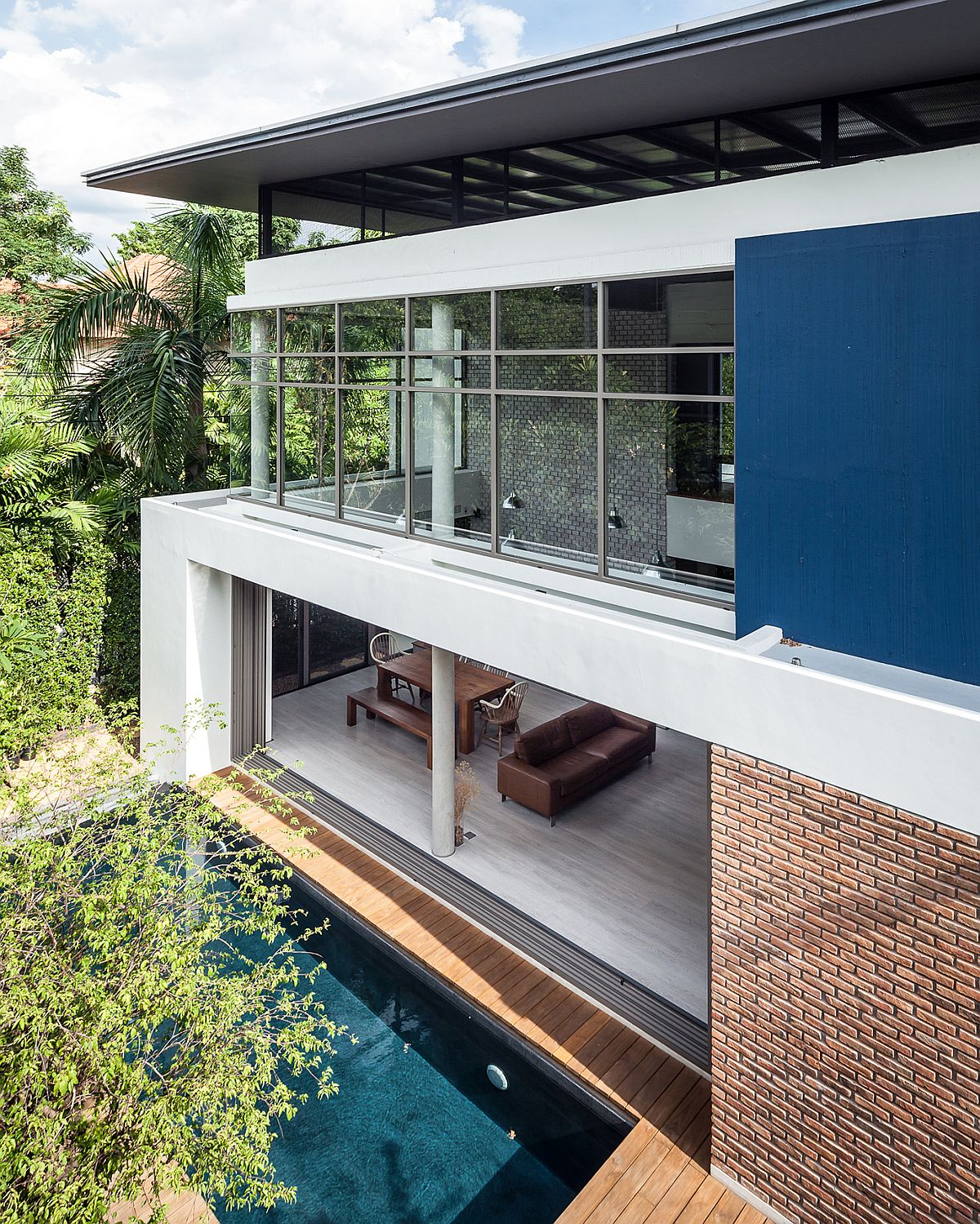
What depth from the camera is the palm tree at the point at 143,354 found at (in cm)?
1327

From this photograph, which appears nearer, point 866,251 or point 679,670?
point 866,251

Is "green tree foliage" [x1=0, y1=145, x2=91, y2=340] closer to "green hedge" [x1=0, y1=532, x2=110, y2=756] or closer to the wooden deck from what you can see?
"green hedge" [x1=0, y1=532, x2=110, y2=756]

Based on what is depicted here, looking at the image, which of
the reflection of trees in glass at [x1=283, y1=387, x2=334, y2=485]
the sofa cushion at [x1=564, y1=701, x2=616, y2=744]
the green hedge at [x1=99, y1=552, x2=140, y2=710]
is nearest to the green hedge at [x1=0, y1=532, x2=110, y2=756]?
the green hedge at [x1=99, y1=552, x2=140, y2=710]

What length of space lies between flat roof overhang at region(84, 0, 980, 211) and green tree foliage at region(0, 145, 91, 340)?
14.4m

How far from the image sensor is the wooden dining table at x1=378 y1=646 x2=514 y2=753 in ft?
42.5

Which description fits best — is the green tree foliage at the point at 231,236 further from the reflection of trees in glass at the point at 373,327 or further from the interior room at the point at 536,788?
the interior room at the point at 536,788

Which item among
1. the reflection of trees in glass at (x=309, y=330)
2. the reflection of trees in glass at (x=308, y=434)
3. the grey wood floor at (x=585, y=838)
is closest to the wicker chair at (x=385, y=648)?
the grey wood floor at (x=585, y=838)

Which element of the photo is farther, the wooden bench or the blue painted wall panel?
the wooden bench

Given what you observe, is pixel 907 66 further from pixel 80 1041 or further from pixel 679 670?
pixel 80 1041

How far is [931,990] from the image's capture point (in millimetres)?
5156

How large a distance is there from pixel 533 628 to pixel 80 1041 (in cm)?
442

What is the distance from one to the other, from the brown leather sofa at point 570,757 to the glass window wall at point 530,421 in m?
3.33

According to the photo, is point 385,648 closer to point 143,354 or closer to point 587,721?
point 587,721

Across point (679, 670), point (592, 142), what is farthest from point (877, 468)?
point (592, 142)
